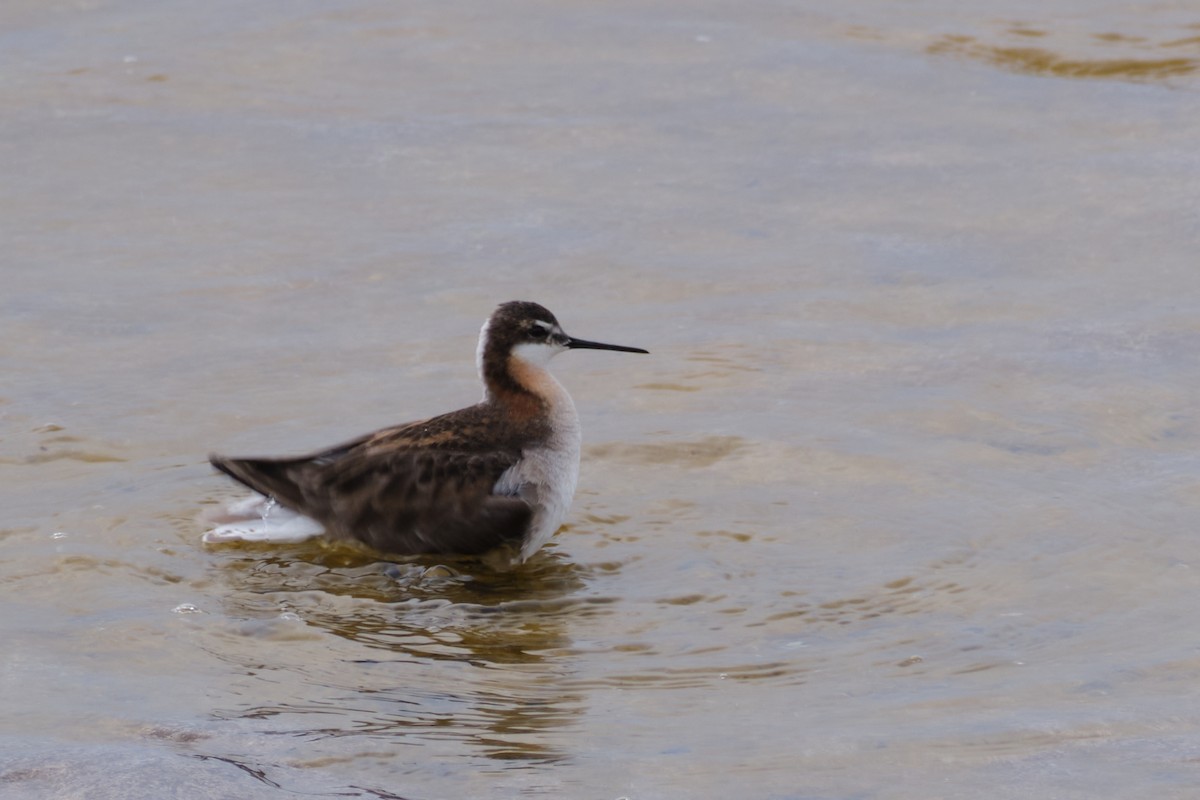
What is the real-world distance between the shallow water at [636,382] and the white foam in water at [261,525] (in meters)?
0.10

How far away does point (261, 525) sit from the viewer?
8.18m

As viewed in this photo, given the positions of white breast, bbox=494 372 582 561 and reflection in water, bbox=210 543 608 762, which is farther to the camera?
white breast, bbox=494 372 582 561

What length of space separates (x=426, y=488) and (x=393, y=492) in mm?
147

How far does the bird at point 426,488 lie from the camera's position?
8.08 metres

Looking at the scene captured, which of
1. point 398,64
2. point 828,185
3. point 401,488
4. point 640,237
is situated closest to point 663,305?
point 640,237

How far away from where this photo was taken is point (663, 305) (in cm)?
1087

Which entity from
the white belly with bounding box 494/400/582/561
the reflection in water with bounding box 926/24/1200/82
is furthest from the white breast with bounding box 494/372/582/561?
the reflection in water with bounding box 926/24/1200/82

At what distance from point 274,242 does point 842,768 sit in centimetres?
686

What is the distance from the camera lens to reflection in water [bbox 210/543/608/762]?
621cm

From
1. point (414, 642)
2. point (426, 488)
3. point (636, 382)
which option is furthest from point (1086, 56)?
point (414, 642)

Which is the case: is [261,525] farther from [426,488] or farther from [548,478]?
[548,478]

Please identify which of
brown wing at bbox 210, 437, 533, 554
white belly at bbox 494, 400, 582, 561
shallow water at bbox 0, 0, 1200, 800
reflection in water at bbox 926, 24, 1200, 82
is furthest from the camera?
reflection in water at bbox 926, 24, 1200, 82

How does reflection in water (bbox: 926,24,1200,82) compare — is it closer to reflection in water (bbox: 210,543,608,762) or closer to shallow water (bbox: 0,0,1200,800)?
shallow water (bbox: 0,0,1200,800)

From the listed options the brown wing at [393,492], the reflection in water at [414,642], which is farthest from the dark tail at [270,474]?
the reflection in water at [414,642]
